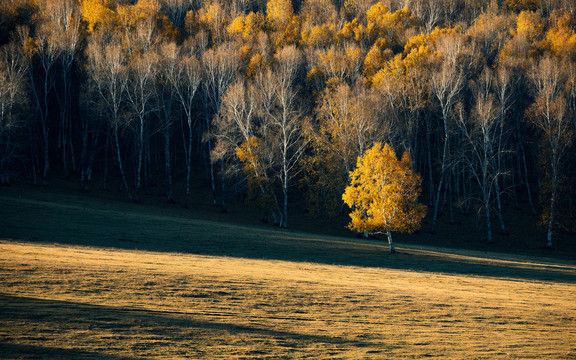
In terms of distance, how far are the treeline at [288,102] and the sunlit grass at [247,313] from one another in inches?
1085

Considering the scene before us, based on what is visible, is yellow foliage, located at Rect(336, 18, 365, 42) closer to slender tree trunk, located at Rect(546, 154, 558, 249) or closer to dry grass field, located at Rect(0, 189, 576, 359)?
slender tree trunk, located at Rect(546, 154, 558, 249)

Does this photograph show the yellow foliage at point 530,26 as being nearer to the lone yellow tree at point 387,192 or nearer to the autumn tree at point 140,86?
the lone yellow tree at point 387,192

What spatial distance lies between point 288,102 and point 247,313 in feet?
128

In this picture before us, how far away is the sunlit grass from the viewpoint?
420 inches

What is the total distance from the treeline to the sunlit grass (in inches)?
1085

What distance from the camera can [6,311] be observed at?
433 inches

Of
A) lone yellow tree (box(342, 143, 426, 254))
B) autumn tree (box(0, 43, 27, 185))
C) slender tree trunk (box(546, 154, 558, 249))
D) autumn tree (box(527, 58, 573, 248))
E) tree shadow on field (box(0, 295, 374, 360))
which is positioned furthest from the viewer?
autumn tree (box(527, 58, 573, 248))

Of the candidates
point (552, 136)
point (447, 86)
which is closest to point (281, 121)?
point (447, 86)

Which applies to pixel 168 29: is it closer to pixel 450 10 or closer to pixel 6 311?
pixel 450 10

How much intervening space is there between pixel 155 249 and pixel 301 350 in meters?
18.1

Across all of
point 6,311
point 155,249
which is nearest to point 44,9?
point 155,249

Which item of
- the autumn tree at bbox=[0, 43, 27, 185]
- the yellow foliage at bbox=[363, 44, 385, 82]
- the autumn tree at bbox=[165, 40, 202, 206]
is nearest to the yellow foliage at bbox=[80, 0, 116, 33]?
the autumn tree at bbox=[165, 40, 202, 206]

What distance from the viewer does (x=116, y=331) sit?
1085 cm

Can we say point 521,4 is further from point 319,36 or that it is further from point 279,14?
point 279,14
